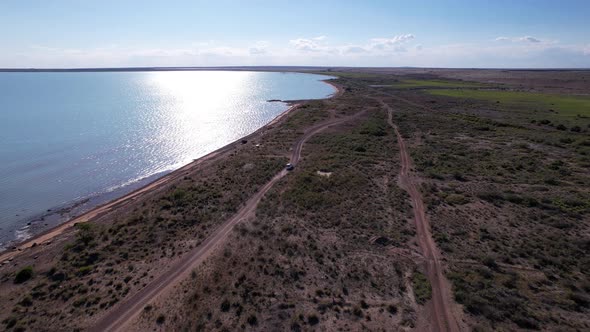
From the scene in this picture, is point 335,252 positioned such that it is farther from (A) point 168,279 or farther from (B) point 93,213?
(B) point 93,213

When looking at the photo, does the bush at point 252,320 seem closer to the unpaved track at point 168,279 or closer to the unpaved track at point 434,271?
the unpaved track at point 168,279


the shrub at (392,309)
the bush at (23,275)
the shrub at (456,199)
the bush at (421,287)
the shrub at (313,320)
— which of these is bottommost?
the bush at (23,275)

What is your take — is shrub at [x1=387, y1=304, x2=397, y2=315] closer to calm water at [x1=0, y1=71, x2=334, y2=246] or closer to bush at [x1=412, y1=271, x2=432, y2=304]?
bush at [x1=412, y1=271, x2=432, y2=304]

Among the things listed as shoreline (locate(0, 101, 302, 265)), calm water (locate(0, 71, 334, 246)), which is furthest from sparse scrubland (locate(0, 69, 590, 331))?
calm water (locate(0, 71, 334, 246))

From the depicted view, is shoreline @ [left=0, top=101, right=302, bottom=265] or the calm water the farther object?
the calm water

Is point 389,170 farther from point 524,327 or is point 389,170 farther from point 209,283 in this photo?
point 209,283

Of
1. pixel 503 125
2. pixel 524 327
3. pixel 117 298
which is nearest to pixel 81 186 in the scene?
pixel 117 298

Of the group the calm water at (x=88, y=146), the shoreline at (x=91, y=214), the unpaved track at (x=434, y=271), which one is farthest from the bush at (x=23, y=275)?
the unpaved track at (x=434, y=271)
